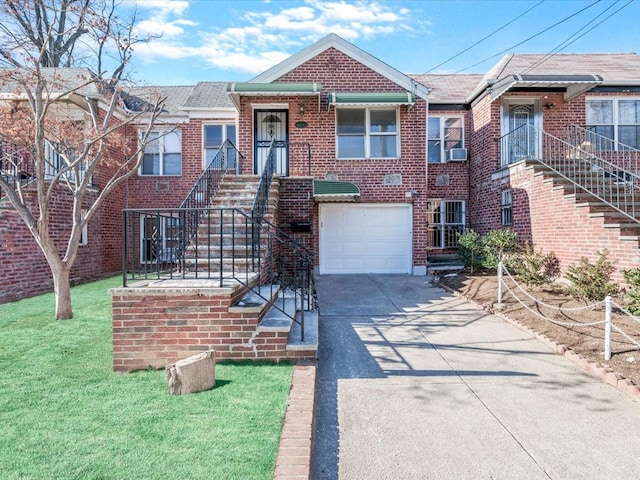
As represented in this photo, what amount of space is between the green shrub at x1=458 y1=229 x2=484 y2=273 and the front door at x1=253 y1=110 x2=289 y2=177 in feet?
18.9

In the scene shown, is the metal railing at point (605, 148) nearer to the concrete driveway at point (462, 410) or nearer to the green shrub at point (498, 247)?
the green shrub at point (498, 247)

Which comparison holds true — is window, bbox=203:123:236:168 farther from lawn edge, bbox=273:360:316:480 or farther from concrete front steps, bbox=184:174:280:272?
lawn edge, bbox=273:360:316:480

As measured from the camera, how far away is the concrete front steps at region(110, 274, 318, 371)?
430 cm

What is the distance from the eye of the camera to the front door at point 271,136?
1160cm

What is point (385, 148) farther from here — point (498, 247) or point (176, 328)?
point (176, 328)

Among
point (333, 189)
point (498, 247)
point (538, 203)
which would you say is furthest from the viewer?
point (333, 189)

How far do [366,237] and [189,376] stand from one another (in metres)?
8.52

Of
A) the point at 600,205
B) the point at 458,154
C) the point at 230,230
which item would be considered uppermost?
the point at 458,154

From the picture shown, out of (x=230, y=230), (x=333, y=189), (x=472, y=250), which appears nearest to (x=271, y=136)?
(x=333, y=189)

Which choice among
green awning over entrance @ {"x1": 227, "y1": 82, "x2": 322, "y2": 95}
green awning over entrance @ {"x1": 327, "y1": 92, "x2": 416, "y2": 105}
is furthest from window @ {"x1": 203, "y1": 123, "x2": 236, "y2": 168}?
green awning over entrance @ {"x1": 327, "y1": 92, "x2": 416, "y2": 105}

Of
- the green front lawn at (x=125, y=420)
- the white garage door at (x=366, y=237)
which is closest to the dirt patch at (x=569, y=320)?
the white garage door at (x=366, y=237)

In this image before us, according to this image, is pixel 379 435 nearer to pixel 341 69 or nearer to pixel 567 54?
pixel 341 69

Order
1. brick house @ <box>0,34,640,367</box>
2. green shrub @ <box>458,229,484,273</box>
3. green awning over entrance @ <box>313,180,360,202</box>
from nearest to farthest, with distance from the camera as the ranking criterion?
green awning over entrance @ <box>313,180,360,202</box> → brick house @ <box>0,34,640,367</box> → green shrub @ <box>458,229,484,273</box>

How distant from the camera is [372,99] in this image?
34.9 feet
